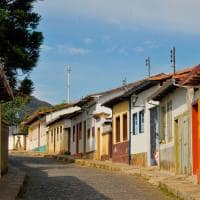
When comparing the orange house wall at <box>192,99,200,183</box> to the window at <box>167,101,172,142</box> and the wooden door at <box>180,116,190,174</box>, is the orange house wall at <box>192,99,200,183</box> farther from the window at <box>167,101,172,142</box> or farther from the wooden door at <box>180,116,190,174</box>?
the window at <box>167,101,172,142</box>

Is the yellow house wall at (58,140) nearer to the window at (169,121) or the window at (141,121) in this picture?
the window at (141,121)

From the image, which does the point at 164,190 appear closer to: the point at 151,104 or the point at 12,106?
the point at 151,104

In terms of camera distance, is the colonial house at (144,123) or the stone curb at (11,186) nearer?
the stone curb at (11,186)

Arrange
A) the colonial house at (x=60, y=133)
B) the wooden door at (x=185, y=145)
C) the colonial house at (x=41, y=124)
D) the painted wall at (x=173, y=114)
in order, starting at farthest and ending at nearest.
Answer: the colonial house at (x=41, y=124) < the colonial house at (x=60, y=133) < the painted wall at (x=173, y=114) < the wooden door at (x=185, y=145)

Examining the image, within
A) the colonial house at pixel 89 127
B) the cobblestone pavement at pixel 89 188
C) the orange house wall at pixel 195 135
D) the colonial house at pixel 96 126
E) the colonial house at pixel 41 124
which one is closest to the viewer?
the cobblestone pavement at pixel 89 188

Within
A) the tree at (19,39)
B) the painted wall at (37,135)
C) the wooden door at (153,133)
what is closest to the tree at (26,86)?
the tree at (19,39)

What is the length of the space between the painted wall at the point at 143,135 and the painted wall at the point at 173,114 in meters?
2.44

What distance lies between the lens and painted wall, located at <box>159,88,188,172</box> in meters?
19.7

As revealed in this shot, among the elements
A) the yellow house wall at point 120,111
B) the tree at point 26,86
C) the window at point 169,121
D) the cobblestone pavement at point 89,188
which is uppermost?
the tree at point 26,86

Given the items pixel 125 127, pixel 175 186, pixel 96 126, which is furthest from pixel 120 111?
pixel 175 186

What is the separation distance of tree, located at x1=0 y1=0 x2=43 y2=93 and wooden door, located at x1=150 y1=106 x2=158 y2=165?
5.54 meters

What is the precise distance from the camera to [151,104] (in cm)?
2495

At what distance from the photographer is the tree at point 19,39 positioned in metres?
25.8

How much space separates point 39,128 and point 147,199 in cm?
4840
